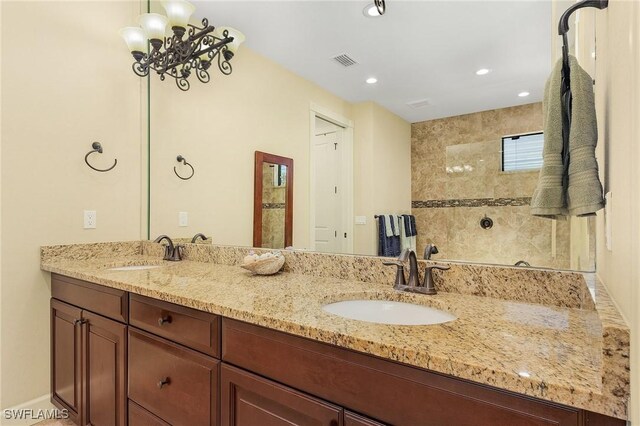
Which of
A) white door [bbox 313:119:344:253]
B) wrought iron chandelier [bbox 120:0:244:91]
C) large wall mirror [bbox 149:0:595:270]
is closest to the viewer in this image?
large wall mirror [bbox 149:0:595:270]

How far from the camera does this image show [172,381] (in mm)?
1194

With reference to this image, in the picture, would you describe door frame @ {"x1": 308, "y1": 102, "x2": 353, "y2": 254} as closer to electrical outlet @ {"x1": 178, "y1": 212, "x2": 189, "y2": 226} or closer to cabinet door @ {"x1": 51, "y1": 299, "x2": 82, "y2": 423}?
electrical outlet @ {"x1": 178, "y1": 212, "x2": 189, "y2": 226}

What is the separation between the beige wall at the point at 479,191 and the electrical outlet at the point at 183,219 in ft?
5.33

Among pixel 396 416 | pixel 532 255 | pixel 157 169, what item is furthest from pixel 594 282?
pixel 157 169

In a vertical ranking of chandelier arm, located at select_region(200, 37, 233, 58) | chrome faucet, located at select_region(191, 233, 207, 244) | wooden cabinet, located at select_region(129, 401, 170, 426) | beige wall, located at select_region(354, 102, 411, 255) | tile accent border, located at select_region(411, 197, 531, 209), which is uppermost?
chandelier arm, located at select_region(200, 37, 233, 58)

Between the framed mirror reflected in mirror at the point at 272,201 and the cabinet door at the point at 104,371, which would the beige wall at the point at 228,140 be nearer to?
the framed mirror reflected in mirror at the point at 272,201

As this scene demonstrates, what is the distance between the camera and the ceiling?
1211 millimetres

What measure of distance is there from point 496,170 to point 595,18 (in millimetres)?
502

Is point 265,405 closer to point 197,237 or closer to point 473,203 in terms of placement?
point 473,203

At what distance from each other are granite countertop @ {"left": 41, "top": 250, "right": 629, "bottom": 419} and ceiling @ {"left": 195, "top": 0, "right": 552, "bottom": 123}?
0.74m

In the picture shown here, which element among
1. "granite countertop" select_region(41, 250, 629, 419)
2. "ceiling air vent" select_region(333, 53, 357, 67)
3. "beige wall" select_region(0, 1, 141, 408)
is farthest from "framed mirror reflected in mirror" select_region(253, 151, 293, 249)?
"beige wall" select_region(0, 1, 141, 408)

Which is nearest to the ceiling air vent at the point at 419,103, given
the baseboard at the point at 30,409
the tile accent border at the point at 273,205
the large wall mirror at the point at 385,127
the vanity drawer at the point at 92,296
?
the large wall mirror at the point at 385,127

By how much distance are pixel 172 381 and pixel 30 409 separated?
1.38m

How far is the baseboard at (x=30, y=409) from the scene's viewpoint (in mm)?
1778
